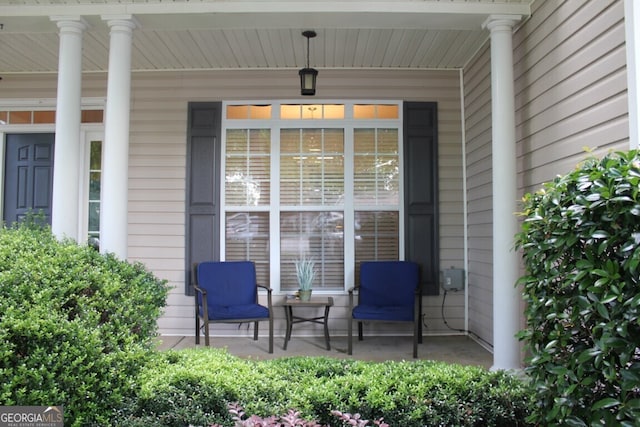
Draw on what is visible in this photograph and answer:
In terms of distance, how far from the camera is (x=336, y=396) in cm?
212

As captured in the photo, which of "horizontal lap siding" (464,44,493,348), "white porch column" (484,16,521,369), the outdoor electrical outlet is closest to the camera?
"white porch column" (484,16,521,369)

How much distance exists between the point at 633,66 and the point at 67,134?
11.6ft

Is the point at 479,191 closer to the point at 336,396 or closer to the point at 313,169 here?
the point at 313,169

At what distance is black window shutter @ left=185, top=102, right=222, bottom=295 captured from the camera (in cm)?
493

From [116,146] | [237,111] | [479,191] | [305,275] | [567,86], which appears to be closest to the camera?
[567,86]

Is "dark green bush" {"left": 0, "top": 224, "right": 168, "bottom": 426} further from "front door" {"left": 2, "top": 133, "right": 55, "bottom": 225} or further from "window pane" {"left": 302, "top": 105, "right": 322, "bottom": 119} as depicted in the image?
"window pane" {"left": 302, "top": 105, "right": 322, "bottom": 119}

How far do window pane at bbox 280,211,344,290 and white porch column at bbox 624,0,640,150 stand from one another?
304 cm

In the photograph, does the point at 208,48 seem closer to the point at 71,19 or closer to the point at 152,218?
the point at 71,19

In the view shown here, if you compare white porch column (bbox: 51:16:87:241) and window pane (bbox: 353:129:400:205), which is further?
window pane (bbox: 353:129:400:205)

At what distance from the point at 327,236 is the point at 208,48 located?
85.3 inches

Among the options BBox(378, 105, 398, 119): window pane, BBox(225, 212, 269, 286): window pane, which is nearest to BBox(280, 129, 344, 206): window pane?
BBox(225, 212, 269, 286): window pane

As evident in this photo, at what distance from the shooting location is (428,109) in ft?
16.4

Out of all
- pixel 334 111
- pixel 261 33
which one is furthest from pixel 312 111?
pixel 261 33

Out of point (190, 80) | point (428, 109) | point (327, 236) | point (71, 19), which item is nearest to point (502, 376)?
point (327, 236)
